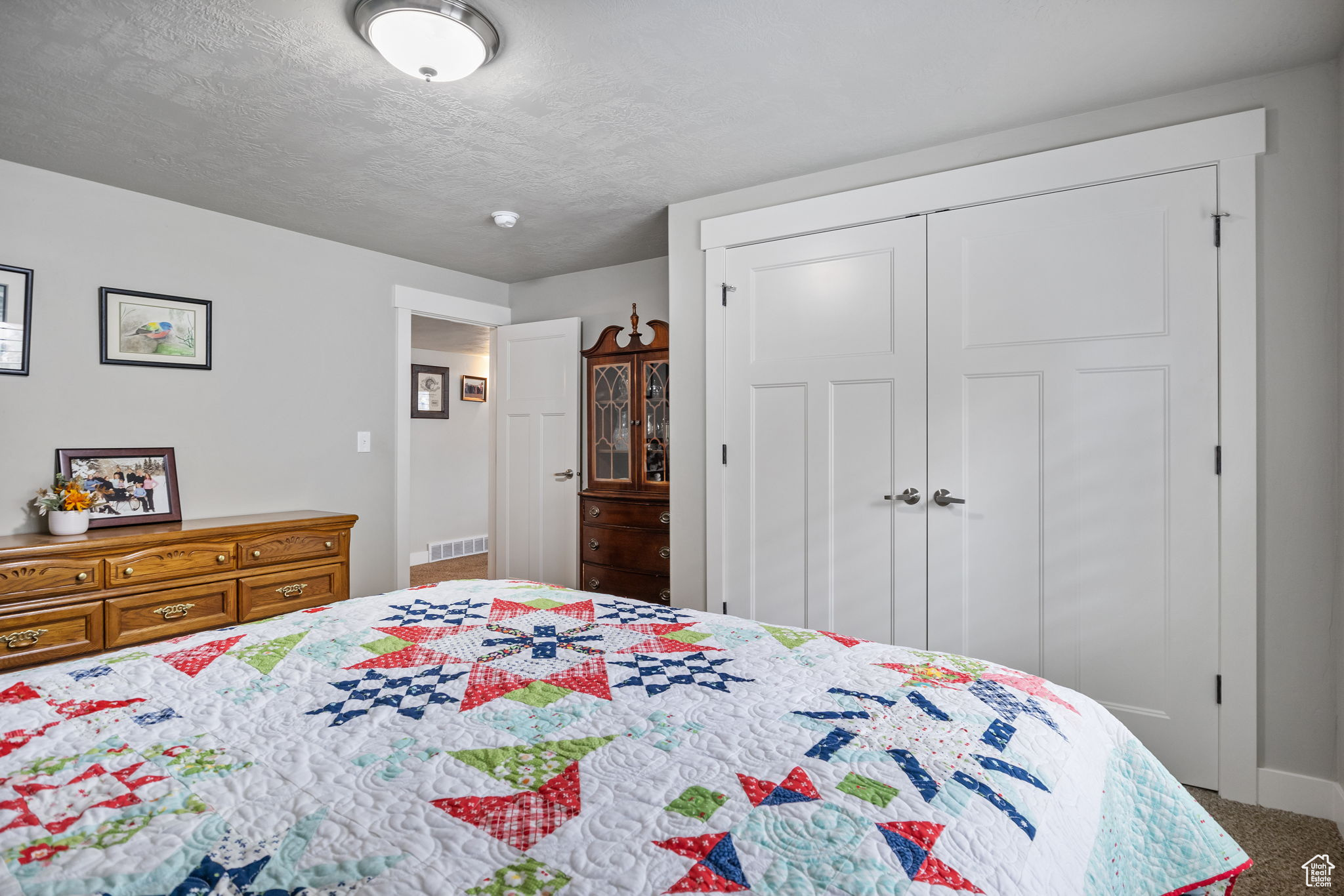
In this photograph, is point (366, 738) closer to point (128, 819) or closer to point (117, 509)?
point (128, 819)

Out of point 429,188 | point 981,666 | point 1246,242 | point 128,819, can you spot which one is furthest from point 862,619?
point 429,188

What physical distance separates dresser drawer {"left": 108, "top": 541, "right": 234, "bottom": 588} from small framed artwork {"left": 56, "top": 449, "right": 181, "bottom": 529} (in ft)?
1.19

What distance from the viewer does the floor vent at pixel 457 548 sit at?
6.65 metres

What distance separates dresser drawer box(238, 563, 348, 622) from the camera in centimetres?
302

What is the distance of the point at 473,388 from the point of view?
23.5ft

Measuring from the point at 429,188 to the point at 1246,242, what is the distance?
10.2 ft

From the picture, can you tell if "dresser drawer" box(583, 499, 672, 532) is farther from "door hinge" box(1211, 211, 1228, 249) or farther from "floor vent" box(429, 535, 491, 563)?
"floor vent" box(429, 535, 491, 563)

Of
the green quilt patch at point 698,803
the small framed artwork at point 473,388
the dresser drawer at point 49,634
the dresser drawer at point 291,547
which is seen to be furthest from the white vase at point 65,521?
the small framed artwork at point 473,388

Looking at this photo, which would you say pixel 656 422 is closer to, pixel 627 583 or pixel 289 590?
pixel 627 583

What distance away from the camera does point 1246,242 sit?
2100mm

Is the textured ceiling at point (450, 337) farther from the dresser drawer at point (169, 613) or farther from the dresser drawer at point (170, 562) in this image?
the dresser drawer at point (169, 613)

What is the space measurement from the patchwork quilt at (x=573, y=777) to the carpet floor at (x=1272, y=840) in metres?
0.92

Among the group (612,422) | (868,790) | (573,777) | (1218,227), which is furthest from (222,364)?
(1218,227)

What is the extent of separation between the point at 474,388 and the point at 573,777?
6615 mm
